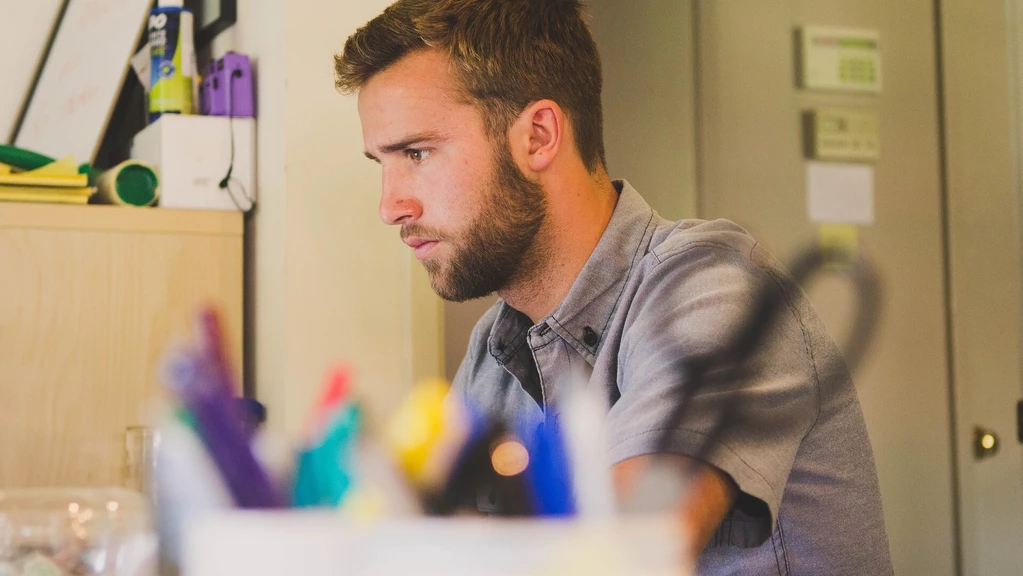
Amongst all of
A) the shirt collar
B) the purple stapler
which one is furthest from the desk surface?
the shirt collar

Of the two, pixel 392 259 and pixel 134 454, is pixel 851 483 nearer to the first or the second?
pixel 392 259

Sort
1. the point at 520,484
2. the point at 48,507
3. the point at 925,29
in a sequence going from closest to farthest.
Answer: the point at 520,484
the point at 48,507
the point at 925,29

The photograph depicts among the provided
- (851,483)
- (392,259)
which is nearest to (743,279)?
(851,483)

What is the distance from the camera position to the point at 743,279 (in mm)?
829

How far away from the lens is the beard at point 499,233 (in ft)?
4.00

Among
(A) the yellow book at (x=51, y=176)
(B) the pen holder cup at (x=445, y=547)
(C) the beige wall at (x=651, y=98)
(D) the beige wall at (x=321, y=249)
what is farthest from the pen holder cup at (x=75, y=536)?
(C) the beige wall at (x=651, y=98)

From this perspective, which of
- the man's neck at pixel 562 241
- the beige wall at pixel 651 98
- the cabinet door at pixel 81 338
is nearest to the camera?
the man's neck at pixel 562 241

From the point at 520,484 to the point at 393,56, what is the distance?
961 mm

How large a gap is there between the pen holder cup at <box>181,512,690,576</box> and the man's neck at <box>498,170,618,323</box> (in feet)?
3.09

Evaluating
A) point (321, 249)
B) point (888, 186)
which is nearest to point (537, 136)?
point (321, 249)

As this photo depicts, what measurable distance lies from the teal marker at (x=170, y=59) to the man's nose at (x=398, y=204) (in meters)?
0.61

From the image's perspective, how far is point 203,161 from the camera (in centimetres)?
163

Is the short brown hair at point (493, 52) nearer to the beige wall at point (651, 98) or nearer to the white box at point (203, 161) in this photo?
the white box at point (203, 161)

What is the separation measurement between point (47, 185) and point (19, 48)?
2.47ft
